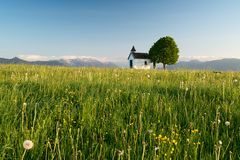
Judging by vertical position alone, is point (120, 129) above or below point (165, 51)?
below

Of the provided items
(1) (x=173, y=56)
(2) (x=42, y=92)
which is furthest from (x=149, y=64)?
(2) (x=42, y=92)

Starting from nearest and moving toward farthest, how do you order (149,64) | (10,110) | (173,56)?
(10,110)
(173,56)
(149,64)

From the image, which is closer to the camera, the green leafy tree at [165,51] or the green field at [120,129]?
the green field at [120,129]

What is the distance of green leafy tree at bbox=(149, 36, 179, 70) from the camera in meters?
90.2

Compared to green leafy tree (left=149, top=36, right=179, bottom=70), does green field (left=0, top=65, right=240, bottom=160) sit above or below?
below

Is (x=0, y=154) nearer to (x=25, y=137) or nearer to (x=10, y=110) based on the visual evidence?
(x=25, y=137)

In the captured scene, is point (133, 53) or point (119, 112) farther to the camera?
A: point (133, 53)

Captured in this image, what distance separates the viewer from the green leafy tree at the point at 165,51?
296ft

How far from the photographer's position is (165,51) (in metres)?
89.9

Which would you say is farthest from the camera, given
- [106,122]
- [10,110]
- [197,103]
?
[197,103]

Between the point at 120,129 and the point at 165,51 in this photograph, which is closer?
the point at 120,129

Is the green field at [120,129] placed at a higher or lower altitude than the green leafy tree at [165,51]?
lower

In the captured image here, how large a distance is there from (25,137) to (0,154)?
38 centimetres

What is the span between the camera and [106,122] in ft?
13.7
